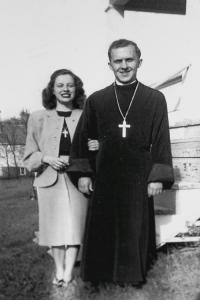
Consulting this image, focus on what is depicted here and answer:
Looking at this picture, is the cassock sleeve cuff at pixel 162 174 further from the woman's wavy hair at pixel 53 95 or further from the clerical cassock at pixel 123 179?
the woman's wavy hair at pixel 53 95

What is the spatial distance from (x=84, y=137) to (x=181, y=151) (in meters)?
1.36

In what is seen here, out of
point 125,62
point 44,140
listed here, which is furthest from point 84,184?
point 125,62

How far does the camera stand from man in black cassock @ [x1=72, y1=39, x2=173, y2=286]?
11.5 feet

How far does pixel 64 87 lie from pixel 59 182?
83 centimetres

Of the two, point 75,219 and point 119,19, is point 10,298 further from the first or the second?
point 119,19

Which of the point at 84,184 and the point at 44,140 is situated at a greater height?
the point at 44,140

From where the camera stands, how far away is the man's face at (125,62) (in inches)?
137

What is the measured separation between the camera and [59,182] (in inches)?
147

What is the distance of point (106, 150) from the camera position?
11.7ft

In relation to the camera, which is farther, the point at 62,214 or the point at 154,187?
the point at 62,214

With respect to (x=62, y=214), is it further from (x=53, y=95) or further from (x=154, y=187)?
(x=53, y=95)

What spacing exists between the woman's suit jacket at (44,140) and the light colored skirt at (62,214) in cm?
10

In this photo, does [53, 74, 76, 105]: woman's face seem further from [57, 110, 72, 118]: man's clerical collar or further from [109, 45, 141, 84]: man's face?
[109, 45, 141, 84]: man's face

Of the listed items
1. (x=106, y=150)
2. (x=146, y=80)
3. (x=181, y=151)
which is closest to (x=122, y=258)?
(x=106, y=150)
